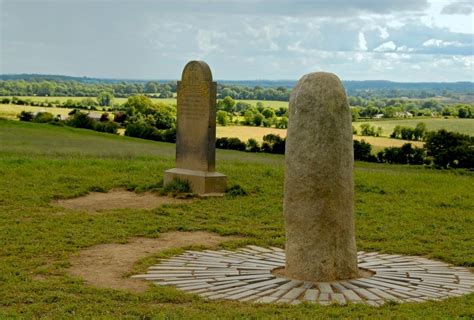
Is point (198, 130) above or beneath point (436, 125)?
above

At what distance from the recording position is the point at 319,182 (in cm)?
943

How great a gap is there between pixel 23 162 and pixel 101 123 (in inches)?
877

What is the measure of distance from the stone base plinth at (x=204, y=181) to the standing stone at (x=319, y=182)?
8.83 m

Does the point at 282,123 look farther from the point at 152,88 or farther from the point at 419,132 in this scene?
the point at 152,88

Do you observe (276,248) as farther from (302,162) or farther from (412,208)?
(412,208)

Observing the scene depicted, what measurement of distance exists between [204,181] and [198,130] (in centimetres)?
142

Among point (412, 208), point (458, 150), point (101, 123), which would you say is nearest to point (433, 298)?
A: point (412, 208)

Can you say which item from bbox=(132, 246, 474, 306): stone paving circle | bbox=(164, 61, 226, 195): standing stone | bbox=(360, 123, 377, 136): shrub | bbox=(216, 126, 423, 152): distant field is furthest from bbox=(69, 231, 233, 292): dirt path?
bbox=(360, 123, 377, 136): shrub

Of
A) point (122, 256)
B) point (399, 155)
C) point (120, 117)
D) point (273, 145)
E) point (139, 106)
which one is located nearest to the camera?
point (122, 256)

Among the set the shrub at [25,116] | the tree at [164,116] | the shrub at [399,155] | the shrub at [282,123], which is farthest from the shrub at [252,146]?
the shrub at [25,116]

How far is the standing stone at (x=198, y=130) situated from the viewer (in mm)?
18625

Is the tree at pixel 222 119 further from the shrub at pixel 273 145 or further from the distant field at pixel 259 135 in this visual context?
the shrub at pixel 273 145

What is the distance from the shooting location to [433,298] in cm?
873

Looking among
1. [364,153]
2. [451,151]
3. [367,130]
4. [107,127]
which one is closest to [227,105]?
[367,130]
